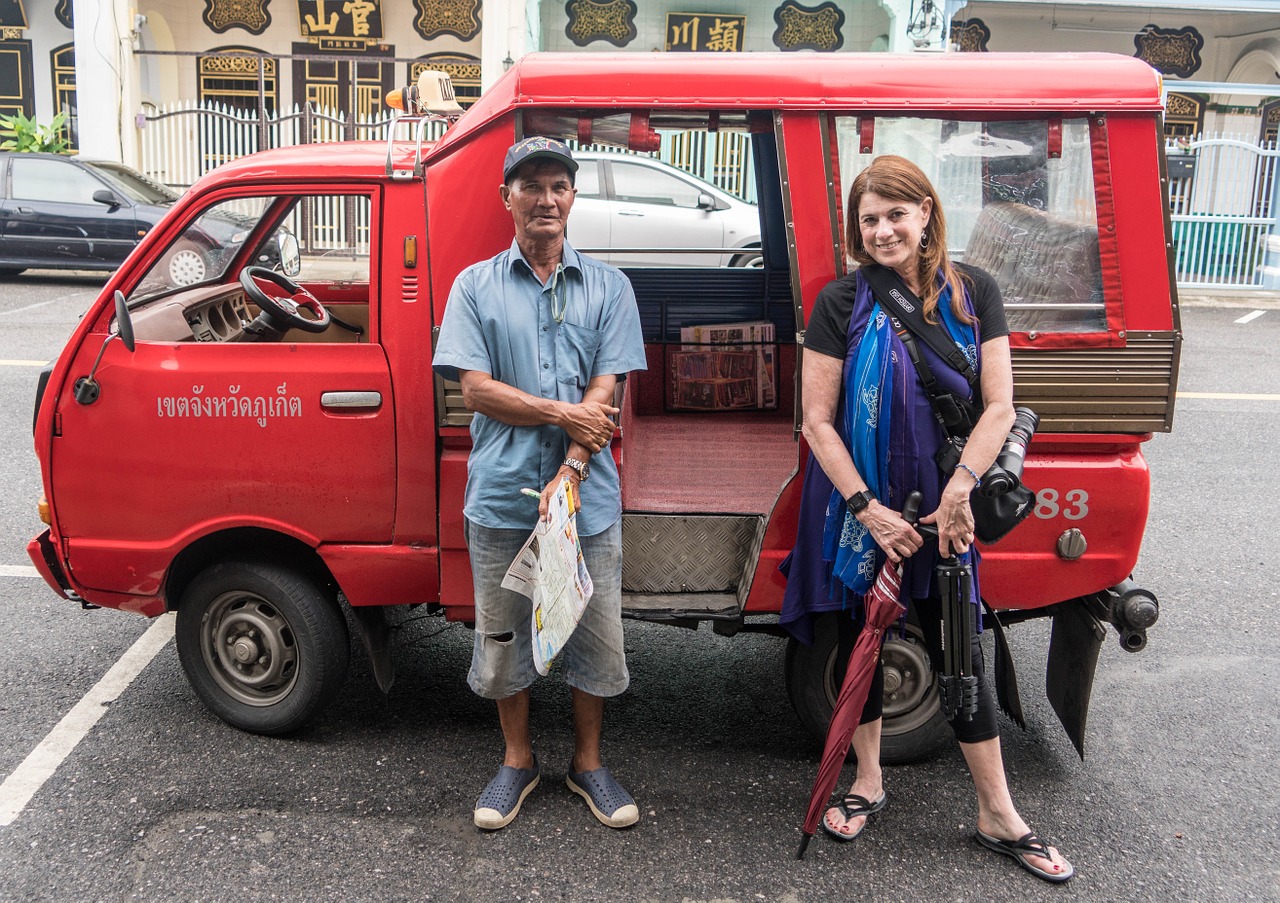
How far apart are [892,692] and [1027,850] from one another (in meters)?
0.63

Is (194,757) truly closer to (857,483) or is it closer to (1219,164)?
(857,483)

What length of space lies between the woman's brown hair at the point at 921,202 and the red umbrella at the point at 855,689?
28.7 inches

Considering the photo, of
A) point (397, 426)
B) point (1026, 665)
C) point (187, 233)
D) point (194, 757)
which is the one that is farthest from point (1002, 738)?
point (187, 233)

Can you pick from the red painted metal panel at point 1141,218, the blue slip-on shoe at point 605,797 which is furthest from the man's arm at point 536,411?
the red painted metal panel at point 1141,218

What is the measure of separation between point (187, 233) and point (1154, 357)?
121 inches

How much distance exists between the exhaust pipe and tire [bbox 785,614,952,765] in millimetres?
589

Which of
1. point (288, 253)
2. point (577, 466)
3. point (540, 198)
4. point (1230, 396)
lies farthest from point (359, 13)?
point (577, 466)

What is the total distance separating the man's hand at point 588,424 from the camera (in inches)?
126

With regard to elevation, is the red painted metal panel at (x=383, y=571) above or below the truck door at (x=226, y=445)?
below

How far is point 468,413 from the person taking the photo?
361cm

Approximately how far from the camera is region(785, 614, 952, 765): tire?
3.71 metres

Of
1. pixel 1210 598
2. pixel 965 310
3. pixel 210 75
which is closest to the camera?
pixel 965 310

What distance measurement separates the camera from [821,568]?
3334 millimetres

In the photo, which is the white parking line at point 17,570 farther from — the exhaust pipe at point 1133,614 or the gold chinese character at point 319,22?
the gold chinese character at point 319,22
